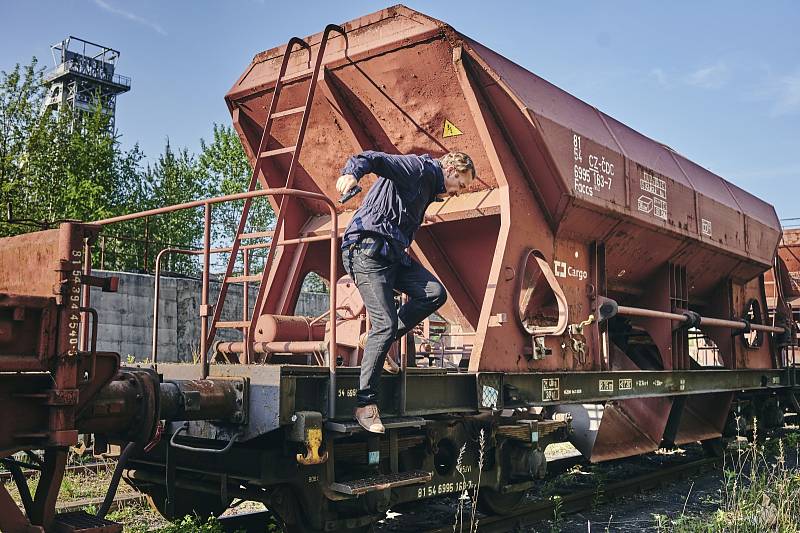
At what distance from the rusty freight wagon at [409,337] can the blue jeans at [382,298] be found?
0.71ft

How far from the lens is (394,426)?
4844mm

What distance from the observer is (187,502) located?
5.78m

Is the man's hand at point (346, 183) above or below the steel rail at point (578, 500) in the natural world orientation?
above

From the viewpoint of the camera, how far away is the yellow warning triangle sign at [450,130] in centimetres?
643

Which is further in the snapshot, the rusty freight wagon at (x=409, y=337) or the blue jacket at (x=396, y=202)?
the blue jacket at (x=396, y=202)

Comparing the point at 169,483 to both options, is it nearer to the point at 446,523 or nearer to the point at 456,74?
the point at 446,523

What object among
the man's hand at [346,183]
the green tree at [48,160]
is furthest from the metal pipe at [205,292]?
the green tree at [48,160]

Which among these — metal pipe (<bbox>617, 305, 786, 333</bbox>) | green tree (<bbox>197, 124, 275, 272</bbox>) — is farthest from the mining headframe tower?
metal pipe (<bbox>617, 305, 786, 333</bbox>)

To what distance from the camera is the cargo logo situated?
6828mm

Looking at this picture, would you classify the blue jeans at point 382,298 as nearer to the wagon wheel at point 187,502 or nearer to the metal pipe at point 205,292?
the metal pipe at point 205,292

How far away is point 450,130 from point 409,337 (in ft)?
6.26

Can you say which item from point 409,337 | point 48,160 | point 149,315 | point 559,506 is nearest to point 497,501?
point 559,506

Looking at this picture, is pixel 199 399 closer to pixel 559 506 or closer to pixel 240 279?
pixel 240 279

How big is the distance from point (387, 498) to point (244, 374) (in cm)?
134
